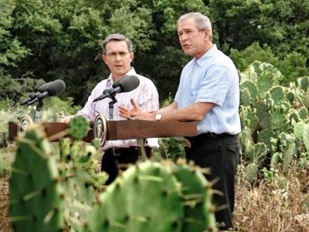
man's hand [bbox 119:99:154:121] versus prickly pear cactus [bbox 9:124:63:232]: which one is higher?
man's hand [bbox 119:99:154:121]

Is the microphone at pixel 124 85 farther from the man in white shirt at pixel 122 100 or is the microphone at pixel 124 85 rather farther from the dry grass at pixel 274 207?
the dry grass at pixel 274 207

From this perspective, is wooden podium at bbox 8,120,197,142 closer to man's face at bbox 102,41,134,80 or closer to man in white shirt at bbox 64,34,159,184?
man in white shirt at bbox 64,34,159,184

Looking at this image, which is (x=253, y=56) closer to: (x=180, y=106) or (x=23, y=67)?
(x=23, y=67)

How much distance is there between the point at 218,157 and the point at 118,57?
0.82m

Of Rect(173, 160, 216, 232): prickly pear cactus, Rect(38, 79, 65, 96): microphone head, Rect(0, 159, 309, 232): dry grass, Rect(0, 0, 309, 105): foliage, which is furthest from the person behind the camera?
Rect(0, 0, 309, 105): foliage

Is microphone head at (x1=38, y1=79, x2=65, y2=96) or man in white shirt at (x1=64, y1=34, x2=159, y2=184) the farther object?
man in white shirt at (x1=64, y1=34, x2=159, y2=184)

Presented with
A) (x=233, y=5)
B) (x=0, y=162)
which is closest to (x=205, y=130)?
(x=0, y=162)

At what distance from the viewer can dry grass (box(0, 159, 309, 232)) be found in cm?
677

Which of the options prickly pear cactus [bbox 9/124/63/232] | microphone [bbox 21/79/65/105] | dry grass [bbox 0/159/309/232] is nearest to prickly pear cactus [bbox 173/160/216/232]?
prickly pear cactus [bbox 9/124/63/232]

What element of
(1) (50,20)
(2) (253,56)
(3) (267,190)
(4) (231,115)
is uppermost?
(1) (50,20)

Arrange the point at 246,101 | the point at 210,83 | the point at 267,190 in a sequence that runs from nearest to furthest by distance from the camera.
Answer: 1. the point at 210,83
2. the point at 267,190
3. the point at 246,101

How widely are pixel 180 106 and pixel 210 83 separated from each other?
30 cm

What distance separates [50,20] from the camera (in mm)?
37344

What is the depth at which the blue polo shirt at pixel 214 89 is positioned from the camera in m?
4.98
